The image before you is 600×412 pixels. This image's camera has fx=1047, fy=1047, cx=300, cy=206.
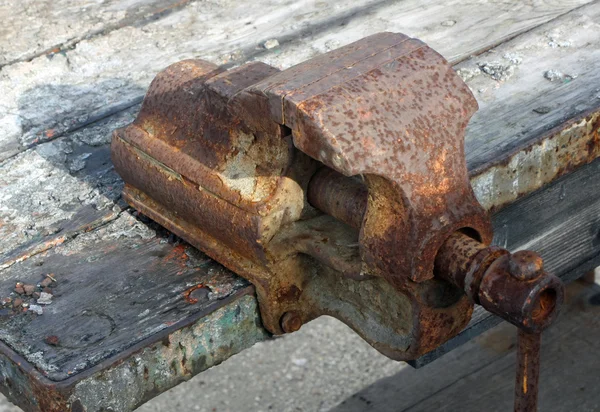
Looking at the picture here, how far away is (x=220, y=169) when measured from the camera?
2055mm

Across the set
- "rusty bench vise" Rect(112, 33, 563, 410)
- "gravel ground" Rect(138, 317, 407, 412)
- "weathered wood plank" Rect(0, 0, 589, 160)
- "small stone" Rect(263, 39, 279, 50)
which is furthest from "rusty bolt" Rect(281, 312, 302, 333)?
"gravel ground" Rect(138, 317, 407, 412)

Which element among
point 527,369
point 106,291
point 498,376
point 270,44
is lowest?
point 498,376

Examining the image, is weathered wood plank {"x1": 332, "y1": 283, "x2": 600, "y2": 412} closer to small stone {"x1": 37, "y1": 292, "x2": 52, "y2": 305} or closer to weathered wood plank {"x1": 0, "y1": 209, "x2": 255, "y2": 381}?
weathered wood plank {"x1": 0, "y1": 209, "x2": 255, "y2": 381}

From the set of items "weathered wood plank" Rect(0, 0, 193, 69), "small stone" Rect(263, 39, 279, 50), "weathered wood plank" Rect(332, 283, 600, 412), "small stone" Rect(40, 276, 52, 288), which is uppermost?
"weathered wood plank" Rect(0, 0, 193, 69)

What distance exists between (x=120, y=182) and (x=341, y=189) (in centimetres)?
72

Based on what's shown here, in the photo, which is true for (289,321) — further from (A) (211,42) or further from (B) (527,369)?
(A) (211,42)

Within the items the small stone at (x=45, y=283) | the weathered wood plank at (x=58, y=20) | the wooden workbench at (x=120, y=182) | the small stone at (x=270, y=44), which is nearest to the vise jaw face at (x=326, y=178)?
the wooden workbench at (x=120, y=182)

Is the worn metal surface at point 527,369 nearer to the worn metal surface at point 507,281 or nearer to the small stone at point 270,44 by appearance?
the worn metal surface at point 507,281

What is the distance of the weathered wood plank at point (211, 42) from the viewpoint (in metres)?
2.81

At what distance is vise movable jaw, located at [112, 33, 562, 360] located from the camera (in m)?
1.75

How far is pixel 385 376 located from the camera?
403 cm

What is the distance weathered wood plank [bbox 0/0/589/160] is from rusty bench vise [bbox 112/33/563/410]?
594mm

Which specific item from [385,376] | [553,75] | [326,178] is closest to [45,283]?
[326,178]

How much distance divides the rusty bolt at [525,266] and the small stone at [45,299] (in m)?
0.92
